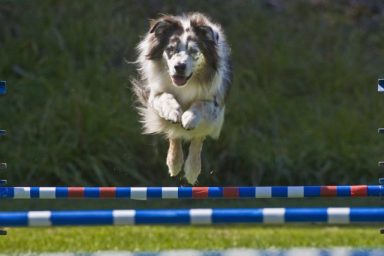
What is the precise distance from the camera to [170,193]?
552cm

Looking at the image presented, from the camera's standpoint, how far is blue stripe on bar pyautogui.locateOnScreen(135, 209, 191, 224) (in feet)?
11.1

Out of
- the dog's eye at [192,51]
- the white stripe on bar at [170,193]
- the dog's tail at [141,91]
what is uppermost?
the dog's eye at [192,51]

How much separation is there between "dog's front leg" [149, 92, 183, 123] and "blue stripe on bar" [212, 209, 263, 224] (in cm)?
214

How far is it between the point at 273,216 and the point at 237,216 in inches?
5.3

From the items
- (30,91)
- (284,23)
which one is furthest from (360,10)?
(30,91)

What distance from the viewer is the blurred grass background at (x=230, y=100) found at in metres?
10.9

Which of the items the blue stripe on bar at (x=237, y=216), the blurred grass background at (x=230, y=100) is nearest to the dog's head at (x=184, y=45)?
the blue stripe on bar at (x=237, y=216)

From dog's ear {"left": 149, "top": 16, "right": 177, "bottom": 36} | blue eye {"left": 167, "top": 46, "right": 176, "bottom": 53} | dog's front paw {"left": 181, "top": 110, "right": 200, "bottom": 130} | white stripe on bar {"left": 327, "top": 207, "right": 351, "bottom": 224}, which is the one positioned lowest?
white stripe on bar {"left": 327, "top": 207, "right": 351, "bottom": 224}

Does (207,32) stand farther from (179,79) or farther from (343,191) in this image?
(343,191)

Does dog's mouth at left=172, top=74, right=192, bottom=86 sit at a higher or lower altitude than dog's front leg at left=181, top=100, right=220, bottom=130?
higher

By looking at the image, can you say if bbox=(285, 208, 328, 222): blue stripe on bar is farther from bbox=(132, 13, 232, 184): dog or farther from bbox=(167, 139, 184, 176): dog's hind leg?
bbox=(167, 139, 184, 176): dog's hind leg

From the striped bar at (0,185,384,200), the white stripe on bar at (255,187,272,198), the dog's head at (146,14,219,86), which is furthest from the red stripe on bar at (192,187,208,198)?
the dog's head at (146,14,219,86)

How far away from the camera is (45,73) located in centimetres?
1165

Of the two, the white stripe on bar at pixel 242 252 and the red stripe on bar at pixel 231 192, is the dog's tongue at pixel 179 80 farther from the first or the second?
the white stripe on bar at pixel 242 252
